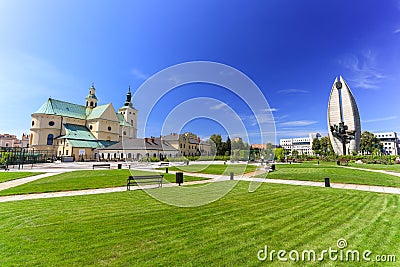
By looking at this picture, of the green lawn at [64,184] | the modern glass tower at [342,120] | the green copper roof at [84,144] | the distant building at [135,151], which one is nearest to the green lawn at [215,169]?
the green lawn at [64,184]

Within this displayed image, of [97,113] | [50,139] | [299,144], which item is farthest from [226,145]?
[299,144]

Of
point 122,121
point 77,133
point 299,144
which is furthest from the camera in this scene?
point 299,144

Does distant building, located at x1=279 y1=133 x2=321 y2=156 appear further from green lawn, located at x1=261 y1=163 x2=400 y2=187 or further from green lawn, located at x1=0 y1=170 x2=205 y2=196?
green lawn, located at x1=0 y1=170 x2=205 y2=196

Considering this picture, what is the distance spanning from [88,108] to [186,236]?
81.6 meters

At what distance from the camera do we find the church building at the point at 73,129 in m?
54.2

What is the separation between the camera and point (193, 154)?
168 ft

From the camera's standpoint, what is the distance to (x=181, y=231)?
5.41 metres

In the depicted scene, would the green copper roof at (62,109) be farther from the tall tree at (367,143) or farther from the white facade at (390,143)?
the white facade at (390,143)

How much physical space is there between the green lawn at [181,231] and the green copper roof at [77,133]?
55.5 meters

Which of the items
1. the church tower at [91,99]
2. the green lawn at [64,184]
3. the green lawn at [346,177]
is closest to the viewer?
the green lawn at [64,184]

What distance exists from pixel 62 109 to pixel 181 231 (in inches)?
2932

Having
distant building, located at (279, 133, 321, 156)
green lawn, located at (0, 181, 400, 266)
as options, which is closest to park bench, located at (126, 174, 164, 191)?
green lawn, located at (0, 181, 400, 266)

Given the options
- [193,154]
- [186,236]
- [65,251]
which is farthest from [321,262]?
[193,154]

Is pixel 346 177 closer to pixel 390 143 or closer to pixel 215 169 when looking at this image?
pixel 215 169
